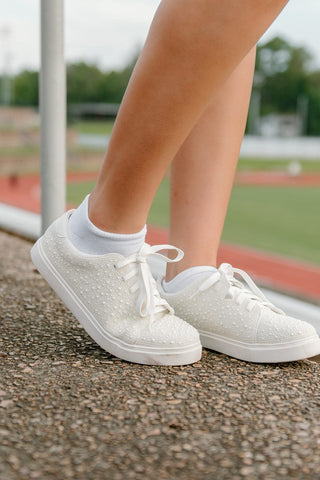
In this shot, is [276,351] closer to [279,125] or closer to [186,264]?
[186,264]

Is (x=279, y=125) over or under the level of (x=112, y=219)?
under

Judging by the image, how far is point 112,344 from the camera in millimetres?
754

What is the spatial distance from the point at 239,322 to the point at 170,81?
0.31m

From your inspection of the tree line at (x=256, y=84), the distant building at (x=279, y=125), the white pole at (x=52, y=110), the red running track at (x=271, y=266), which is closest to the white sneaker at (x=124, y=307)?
the white pole at (x=52, y=110)

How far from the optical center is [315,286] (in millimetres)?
5180

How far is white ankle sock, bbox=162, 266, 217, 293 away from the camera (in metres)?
0.82

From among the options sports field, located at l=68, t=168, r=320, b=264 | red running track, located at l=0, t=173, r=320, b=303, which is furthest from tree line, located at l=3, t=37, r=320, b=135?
red running track, located at l=0, t=173, r=320, b=303

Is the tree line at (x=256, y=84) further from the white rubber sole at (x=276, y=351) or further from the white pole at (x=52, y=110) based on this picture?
the white rubber sole at (x=276, y=351)

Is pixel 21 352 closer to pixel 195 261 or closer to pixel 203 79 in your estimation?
pixel 195 261

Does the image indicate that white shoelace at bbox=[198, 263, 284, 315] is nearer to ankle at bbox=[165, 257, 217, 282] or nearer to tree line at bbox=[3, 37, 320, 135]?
ankle at bbox=[165, 257, 217, 282]

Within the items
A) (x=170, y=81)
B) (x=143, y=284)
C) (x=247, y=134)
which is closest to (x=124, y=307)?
(x=143, y=284)

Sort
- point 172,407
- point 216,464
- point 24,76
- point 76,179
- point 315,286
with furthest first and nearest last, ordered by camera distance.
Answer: point 24,76 → point 76,179 → point 315,286 → point 172,407 → point 216,464

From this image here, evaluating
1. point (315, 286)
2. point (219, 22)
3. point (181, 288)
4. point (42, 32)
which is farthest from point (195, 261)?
point (315, 286)

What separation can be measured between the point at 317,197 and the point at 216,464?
11478mm
